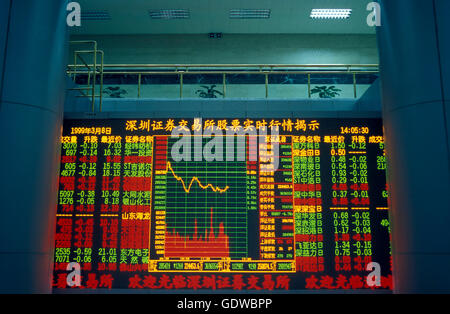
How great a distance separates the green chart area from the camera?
5879 millimetres

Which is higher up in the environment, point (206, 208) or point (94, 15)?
point (94, 15)

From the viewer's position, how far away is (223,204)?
238 inches

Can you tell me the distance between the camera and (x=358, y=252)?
5.87 metres

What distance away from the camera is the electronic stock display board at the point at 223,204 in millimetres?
5812

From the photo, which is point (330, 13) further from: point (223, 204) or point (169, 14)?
point (223, 204)
